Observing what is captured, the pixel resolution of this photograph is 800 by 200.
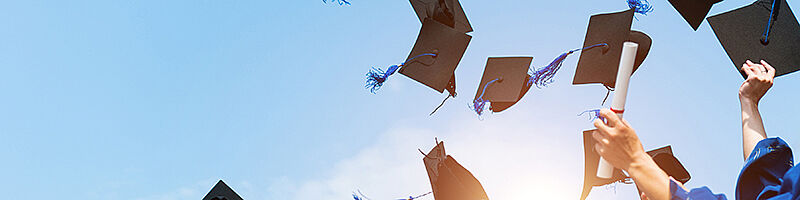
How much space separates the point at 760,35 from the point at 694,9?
19 cm

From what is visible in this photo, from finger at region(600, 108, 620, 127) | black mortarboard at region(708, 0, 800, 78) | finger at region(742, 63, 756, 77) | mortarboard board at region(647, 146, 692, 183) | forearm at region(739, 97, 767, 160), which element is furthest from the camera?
mortarboard board at region(647, 146, 692, 183)

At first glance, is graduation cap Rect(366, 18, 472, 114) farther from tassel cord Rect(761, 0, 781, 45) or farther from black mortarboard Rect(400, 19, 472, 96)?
tassel cord Rect(761, 0, 781, 45)

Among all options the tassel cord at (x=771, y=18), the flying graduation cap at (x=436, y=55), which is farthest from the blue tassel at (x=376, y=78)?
the tassel cord at (x=771, y=18)

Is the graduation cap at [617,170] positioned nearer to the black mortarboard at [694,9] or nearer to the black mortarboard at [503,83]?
the black mortarboard at [503,83]

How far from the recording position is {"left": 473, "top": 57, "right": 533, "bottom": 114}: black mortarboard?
1.88 m

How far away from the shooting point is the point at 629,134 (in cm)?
106

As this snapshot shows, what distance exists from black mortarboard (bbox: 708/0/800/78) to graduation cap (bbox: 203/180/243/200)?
1.55 meters

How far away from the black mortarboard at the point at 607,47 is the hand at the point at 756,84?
306mm

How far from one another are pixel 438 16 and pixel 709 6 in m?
0.80

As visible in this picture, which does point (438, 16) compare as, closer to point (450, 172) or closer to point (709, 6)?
point (450, 172)

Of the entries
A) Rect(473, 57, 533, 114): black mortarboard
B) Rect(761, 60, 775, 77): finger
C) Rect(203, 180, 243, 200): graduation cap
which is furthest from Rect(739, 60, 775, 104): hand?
Rect(203, 180, 243, 200): graduation cap

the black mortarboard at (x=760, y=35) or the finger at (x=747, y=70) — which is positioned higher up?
the black mortarboard at (x=760, y=35)

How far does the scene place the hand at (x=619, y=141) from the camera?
41.8 inches

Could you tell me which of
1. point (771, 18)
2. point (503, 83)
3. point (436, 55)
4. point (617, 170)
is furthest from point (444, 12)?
point (771, 18)
